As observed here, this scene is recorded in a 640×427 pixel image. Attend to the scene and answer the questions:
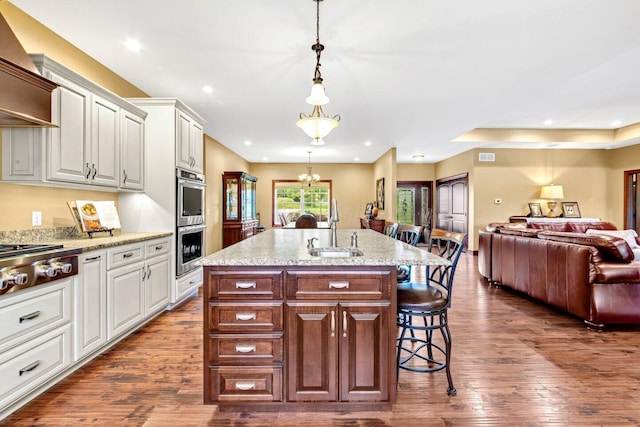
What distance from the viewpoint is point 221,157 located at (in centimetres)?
714

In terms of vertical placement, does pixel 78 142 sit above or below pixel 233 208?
above

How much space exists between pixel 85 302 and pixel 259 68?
262 centimetres

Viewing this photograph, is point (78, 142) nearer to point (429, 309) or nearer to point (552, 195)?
point (429, 309)

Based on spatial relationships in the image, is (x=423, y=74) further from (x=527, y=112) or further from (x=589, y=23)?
(x=527, y=112)

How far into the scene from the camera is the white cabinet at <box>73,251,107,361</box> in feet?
7.02

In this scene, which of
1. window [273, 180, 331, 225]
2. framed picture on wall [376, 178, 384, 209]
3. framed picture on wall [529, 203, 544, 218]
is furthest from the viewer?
window [273, 180, 331, 225]

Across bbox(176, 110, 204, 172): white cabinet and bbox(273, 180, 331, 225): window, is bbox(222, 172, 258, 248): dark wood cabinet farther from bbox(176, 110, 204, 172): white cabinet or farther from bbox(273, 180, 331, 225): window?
bbox(176, 110, 204, 172): white cabinet

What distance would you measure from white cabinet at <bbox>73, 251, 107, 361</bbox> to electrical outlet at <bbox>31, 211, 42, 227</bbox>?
1.99 ft

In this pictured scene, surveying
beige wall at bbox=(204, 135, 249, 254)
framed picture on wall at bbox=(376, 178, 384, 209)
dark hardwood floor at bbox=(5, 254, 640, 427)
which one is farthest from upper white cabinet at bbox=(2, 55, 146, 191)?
framed picture on wall at bbox=(376, 178, 384, 209)

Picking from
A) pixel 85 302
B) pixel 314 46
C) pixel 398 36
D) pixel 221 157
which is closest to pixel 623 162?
pixel 398 36

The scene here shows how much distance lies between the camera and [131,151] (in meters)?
3.21

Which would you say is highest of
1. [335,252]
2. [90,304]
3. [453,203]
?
[453,203]

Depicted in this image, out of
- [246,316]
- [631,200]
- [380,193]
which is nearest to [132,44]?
[246,316]

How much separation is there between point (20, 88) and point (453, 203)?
8878 mm
